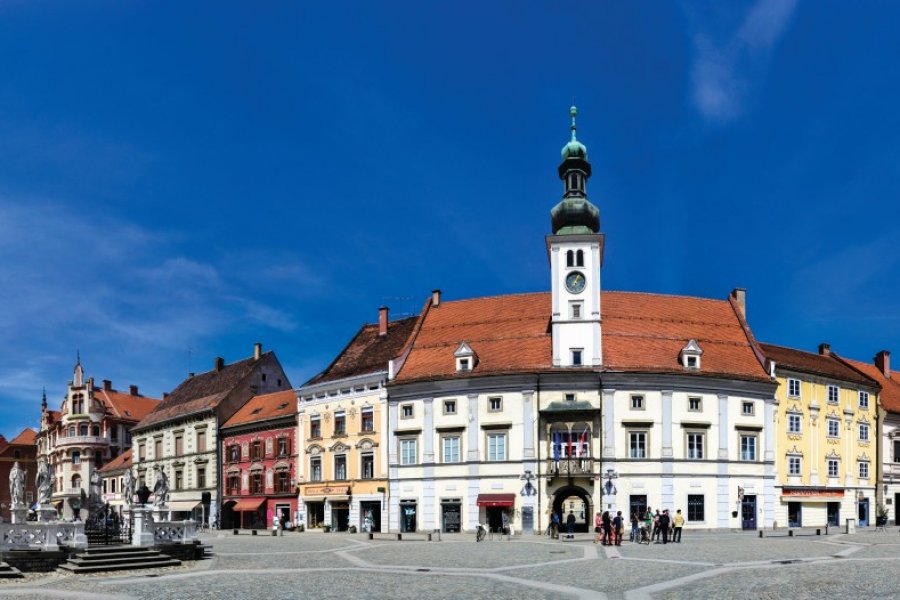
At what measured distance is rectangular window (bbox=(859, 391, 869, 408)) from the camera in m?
60.2

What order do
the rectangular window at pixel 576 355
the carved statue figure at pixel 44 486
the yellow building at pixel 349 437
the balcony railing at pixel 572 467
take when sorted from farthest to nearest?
the yellow building at pixel 349 437 < the rectangular window at pixel 576 355 < the balcony railing at pixel 572 467 < the carved statue figure at pixel 44 486

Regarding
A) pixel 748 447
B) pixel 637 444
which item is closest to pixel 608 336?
pixel 637 444

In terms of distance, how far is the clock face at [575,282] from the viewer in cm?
5370

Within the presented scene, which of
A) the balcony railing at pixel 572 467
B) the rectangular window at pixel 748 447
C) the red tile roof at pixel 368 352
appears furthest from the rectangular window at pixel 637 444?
the red tile roof at pixel 368 352

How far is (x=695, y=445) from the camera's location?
168 ft

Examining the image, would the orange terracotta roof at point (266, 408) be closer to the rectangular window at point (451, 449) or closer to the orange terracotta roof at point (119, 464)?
the rectangular window at point (451, 449)

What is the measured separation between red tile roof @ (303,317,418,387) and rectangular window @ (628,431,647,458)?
50.8 feet

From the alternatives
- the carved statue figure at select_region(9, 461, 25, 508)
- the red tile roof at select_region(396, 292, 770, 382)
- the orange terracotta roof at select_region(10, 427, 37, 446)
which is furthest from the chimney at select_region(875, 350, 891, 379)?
the orange terracotta roof at select_region(10, 427, 37, 446)

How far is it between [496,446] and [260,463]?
20908mm

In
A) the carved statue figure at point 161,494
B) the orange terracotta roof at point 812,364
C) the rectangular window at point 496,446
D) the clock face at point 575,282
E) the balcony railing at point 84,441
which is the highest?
the clock face at point 575,282

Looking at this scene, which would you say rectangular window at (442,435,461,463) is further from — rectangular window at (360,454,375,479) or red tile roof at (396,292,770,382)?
rectangular window at (360,454,375,479)

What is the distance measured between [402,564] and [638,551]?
9.60 metres

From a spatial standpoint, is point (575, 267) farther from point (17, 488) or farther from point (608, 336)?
point (17, 488)

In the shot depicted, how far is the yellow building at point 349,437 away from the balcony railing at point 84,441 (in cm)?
3773
